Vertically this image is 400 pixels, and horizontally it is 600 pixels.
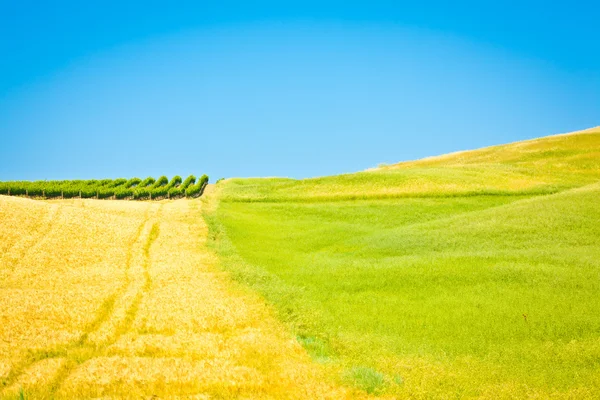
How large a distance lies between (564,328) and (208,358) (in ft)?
33.0

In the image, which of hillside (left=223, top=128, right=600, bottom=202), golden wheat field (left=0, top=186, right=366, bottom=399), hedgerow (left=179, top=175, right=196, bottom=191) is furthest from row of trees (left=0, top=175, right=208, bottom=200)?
golden wheat field (left=0, top=186, right=366, bottom=399)

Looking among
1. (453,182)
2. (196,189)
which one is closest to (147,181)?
(196,189)

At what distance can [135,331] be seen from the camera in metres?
13.4

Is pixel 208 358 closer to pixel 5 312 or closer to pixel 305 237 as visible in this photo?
pixel 5 312

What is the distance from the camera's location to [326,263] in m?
24.3

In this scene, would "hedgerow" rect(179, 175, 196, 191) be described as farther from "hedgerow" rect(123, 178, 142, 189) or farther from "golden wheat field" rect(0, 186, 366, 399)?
"golden wheat field" rect(0, 186, 366, 399)

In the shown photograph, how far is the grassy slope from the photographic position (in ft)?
37.3

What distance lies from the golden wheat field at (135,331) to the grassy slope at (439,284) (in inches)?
49.8

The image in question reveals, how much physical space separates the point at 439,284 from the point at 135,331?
38.0 feet

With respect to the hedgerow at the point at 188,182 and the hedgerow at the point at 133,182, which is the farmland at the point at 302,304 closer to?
the hedgerow at the point at 188,182

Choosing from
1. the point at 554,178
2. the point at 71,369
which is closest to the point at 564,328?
the point at 71,369

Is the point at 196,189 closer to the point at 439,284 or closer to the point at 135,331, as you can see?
the point at 439,284

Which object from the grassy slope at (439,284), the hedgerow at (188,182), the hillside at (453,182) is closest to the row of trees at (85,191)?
the hedgerow at (188,182)

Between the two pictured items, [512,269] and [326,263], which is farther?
[326,263]
